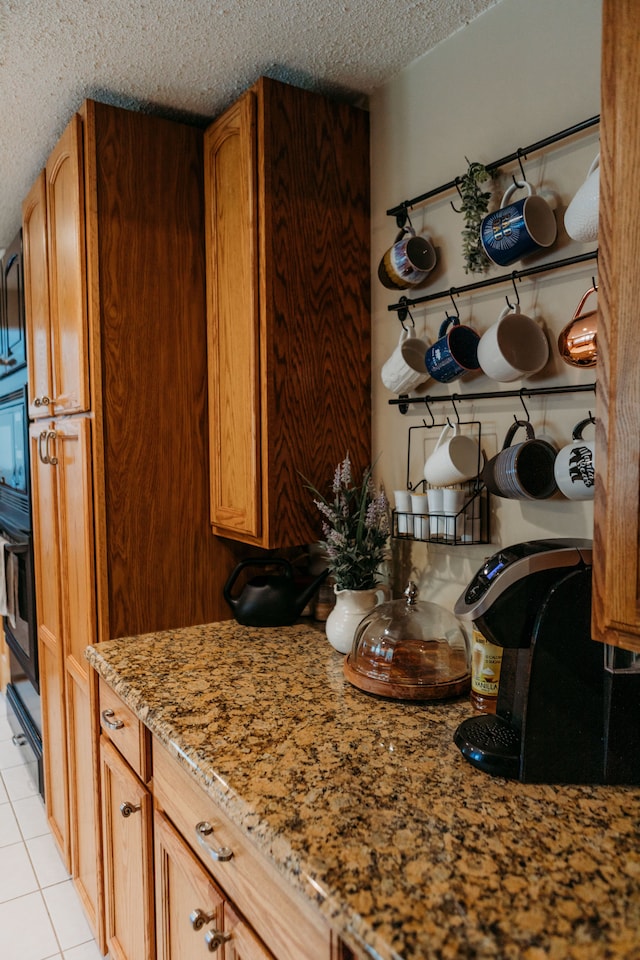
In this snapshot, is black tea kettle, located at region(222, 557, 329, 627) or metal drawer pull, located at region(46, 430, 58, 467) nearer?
black tea kettle, located at region(222, 557, 329, 627)

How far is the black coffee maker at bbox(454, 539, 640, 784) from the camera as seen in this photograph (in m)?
1.03

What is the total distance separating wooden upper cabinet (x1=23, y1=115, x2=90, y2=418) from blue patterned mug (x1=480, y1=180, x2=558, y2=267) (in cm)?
106

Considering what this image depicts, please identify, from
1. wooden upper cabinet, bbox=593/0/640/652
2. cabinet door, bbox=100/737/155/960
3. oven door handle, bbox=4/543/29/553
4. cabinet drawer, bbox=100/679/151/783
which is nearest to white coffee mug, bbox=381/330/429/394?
wooden upper cabinet, bbox=593/0/640/652

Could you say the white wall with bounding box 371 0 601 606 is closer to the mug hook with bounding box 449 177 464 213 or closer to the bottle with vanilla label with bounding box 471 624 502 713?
the mug hook with bounding box 449 177 464 213

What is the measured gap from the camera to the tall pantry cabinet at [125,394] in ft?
5.82

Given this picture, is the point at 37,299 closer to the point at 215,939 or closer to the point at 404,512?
the point at 404,512

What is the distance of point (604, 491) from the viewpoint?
848mm

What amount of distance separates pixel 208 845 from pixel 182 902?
10.2 inches

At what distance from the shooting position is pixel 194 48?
1593 millimetres

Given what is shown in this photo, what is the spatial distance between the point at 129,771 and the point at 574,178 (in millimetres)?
1575

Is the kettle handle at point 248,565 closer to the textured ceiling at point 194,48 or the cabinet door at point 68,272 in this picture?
the cabinet door at point 68,272

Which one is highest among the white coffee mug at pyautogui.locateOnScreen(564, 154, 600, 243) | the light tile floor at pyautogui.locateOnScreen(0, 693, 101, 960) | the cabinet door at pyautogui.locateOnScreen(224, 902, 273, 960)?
the white coffee mug at pyautogui.locateOnScreen(564, 154, 600, 243)

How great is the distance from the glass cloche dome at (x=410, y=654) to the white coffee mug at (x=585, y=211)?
76cm

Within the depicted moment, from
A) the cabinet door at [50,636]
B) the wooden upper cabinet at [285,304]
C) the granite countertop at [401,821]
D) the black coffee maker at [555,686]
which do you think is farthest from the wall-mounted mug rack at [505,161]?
the cabinet door at [50,636]
